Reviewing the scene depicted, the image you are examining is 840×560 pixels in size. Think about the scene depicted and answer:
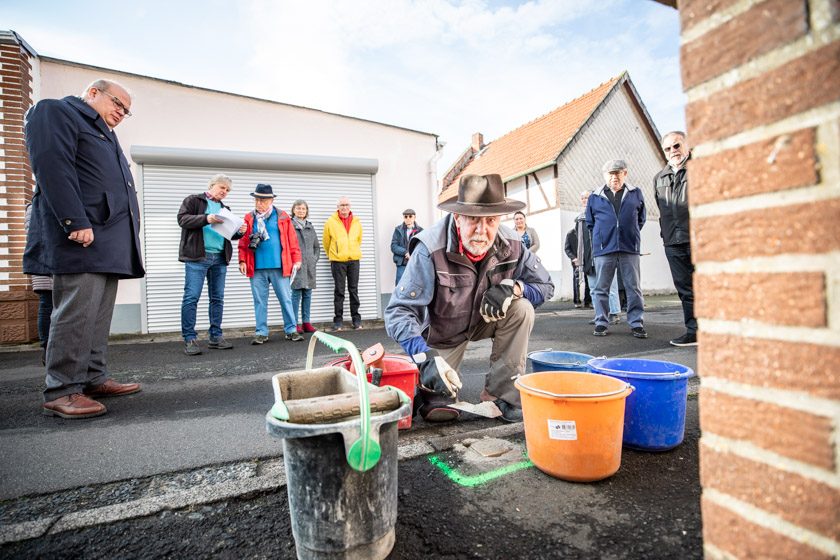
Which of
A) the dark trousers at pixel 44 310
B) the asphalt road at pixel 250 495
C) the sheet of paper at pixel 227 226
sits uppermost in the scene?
the sheet of paper at pixel 227 226

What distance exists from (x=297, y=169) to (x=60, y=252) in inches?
231

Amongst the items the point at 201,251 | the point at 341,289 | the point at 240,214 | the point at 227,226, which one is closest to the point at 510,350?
the point at 227,226

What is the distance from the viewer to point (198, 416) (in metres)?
3.13

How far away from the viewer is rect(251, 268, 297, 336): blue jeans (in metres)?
6.15

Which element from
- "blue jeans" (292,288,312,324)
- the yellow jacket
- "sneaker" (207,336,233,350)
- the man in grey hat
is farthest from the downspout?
the man in grey hat

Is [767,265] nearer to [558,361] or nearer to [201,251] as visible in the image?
[558,361]

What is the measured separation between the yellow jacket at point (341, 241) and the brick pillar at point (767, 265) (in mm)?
6826

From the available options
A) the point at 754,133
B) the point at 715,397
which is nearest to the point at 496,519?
the point at 715,397

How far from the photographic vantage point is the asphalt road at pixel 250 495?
1.58 m

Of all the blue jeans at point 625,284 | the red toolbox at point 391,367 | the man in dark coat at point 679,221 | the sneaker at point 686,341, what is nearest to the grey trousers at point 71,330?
the red toolbox at point 391,367

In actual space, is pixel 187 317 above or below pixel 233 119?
below

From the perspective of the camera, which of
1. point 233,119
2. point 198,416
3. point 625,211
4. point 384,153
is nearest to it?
point 198,416

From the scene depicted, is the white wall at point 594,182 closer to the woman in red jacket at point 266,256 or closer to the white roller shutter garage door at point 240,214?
the white roller shutter garage door at point 240,214

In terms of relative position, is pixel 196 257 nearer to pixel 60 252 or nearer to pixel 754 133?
pixel 60 252
